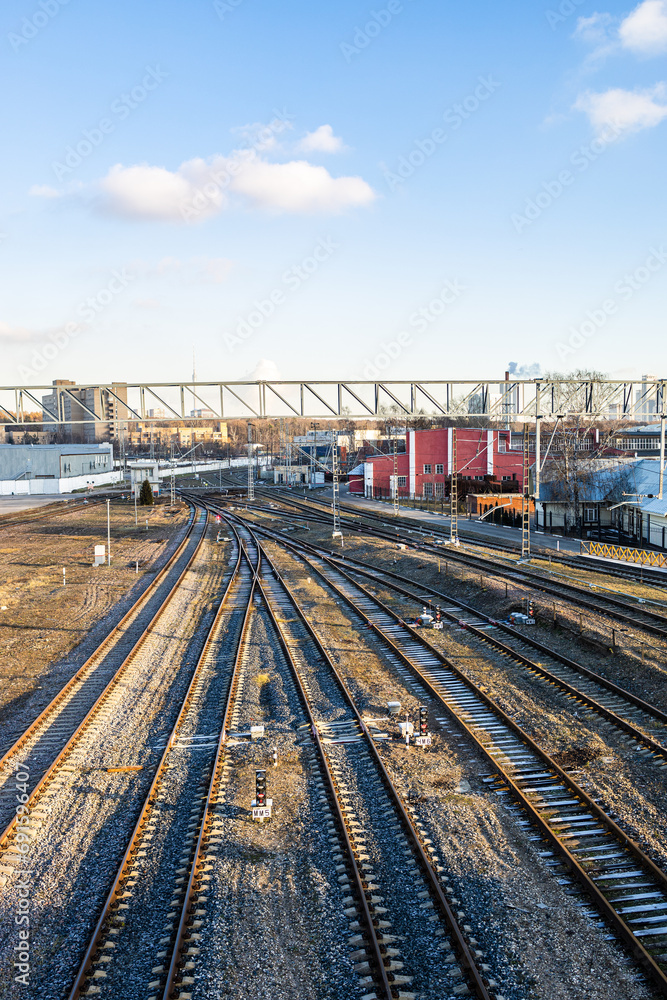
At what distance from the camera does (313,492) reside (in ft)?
Result: 254

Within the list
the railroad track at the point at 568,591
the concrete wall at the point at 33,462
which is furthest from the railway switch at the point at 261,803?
the concrete wall at the point at 33,462

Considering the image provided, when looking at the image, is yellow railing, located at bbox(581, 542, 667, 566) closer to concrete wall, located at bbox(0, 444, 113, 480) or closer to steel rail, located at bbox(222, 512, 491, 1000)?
steel rail, located at bbox(222, 512, 491, 1000)

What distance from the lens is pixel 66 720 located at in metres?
12.6

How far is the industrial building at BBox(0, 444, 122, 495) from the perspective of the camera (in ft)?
252

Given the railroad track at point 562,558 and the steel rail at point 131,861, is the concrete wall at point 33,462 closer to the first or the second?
the railroad track at point 562,558

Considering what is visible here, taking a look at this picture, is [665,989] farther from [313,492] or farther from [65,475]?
[65,475]

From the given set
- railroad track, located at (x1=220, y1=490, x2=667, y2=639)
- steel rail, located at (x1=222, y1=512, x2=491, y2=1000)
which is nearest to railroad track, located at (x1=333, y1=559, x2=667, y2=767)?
railroad track, located at (x1=220, y1=490, x2=667, y2=639)

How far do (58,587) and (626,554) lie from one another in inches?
943

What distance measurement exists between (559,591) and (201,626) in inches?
454

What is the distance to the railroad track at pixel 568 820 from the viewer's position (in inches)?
277

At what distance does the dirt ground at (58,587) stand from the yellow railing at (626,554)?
791 inches

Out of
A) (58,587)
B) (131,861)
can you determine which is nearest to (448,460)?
(58,587)

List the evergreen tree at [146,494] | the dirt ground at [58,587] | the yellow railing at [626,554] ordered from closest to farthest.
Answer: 1. the dirt ground at [58,587]
2. the yellow railing at [626,554]
3. the evergreen tree at [146,494]

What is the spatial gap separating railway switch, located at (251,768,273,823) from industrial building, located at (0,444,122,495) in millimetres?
71431
